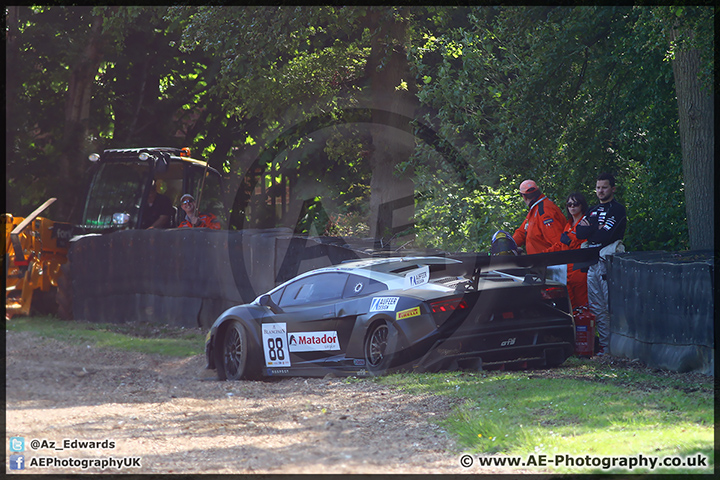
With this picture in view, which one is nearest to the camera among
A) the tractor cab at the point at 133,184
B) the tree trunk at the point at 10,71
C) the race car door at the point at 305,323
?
the race car door at the point at 305,323

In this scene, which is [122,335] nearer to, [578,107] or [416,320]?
[416,320]

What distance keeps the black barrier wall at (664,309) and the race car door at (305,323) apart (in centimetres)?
322

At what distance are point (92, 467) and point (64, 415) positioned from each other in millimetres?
1765

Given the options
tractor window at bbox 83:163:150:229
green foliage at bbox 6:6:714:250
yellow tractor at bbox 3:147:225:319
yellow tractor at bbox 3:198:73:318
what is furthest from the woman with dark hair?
yellow tractor at bbox 3:198:73:318

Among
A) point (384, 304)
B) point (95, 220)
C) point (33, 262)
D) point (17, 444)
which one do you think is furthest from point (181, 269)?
point (17, 444)

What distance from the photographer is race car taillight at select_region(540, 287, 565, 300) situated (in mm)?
8602

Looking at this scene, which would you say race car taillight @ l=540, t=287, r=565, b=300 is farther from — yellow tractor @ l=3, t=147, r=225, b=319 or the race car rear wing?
yellow tractor @ l=3, t=147, r=225, b=319

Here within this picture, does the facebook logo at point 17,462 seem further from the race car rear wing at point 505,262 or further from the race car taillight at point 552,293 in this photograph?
the race car taillight at point 552,293

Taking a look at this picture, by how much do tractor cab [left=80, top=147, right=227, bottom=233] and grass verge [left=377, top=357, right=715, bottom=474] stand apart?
9.09 m

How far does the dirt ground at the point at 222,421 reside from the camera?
5.51m

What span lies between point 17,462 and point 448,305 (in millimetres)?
4280

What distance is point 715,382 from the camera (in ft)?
24.1

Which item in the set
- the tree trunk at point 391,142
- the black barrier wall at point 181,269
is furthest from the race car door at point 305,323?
the tree trunk at point 391,142

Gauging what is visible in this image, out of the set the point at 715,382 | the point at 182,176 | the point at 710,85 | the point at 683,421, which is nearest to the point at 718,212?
the point at 710,85
